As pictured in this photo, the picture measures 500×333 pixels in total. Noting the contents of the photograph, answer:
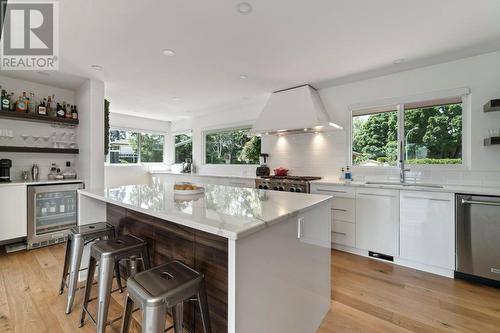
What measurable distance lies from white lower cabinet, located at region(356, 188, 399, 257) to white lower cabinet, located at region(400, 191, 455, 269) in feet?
0.27

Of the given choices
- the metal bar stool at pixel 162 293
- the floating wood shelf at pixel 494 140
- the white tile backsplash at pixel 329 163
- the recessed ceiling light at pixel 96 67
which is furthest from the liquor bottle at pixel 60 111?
the floating wood shelf at pixel 494 140

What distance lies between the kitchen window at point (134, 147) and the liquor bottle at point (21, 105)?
2373 millimetres

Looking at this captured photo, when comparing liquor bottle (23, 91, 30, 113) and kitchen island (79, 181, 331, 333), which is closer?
kitchen island (79, 181, 331, 333)

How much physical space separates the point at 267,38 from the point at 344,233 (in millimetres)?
2610

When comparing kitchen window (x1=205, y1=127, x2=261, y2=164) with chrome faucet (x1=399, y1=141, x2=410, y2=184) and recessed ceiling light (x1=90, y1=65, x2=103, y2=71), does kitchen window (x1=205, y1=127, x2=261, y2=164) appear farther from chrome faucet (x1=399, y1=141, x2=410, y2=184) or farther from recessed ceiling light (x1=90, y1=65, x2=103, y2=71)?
recessed ceiling light (x1=90, y1=65, x2=103, y2=71)

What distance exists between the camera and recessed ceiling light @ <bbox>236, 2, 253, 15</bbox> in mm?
2033

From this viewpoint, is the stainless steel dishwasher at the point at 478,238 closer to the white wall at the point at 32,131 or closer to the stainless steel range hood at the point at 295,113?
the stainless steel range hood at the point at 295,113

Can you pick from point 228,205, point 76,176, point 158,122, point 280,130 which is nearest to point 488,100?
point 280,130

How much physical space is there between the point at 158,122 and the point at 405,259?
6432mm

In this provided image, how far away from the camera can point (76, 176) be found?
4.02 metres

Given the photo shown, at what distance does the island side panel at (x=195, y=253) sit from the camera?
4.62ft

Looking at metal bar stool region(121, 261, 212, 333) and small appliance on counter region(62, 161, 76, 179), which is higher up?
small appliance on counter region(62, 161, 76, 179)

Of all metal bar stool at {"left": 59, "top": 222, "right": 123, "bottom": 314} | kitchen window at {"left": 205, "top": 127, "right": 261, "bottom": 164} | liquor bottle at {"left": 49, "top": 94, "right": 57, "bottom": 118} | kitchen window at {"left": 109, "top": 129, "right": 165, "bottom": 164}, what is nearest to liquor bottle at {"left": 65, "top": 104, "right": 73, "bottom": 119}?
liquor bottle at {"left": 49, "top": 94, "right": 57, "bottom": 118}

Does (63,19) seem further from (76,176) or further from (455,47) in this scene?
(455,47)
